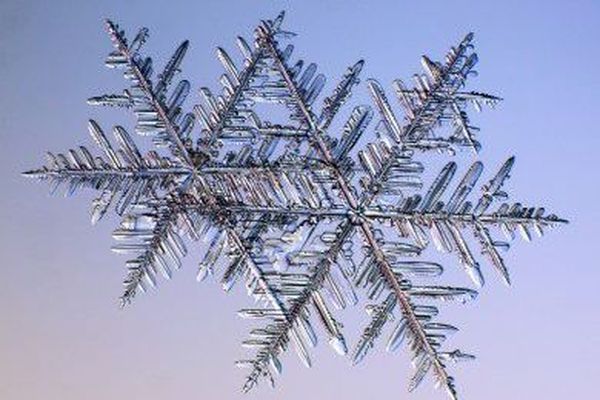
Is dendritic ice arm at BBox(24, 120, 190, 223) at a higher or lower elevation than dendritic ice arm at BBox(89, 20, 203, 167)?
lower

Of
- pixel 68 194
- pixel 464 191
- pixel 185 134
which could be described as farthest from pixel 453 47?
pixel 68 194

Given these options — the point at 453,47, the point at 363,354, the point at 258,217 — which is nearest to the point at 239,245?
the point at 258,217

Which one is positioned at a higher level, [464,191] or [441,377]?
[464,191]

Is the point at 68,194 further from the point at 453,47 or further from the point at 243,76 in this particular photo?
the point at 453,47

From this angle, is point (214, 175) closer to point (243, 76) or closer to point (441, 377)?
point (243, 76)

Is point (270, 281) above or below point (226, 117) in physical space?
below

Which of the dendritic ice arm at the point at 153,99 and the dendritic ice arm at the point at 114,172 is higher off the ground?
the dendritic ice arm at the point at 153,99
